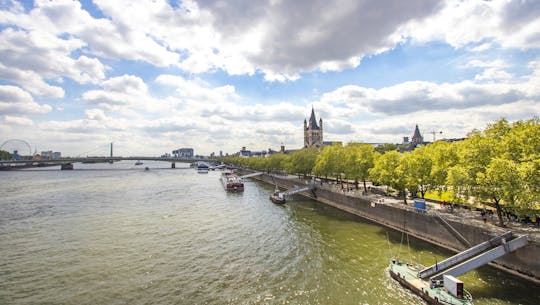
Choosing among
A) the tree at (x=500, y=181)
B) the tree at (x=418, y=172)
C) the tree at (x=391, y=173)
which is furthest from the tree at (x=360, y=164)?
the tree at (x=500, y=181)

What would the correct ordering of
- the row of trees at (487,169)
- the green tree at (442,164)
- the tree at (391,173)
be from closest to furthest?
1. the row of trees at (487,169)
2. the green tree at (442,164)
3. the tree at (391,173)

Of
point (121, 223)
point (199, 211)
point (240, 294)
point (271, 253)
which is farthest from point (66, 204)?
point (240, 294)

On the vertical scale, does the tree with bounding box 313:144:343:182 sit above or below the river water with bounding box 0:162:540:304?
above

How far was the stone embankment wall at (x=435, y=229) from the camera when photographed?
22.7 metres

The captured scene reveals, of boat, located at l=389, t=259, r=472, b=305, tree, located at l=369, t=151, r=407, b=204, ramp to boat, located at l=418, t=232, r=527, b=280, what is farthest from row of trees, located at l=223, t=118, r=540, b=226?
boat, located at l=389, t=259, r=472, b=305

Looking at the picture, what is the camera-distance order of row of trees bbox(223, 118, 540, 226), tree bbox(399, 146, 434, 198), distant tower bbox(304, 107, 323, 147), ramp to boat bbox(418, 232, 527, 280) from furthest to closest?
distant tower bbox(304, 107, 323, 147) → tree bbox(399, 146, 434, 198) → row of trees bbox(223, 118, 540, 226) → ramp to boat bbox(418, 232, 527, 280)

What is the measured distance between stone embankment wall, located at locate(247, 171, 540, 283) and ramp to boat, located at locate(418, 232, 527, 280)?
1180 millimetres

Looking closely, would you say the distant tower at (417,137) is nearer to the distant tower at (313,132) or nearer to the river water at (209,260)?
the distant tower at (313,132)

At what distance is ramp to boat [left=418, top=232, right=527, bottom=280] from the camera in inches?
858

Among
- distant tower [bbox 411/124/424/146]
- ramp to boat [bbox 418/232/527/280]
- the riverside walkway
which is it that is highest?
distant tower [bbox 411/124/424/146]

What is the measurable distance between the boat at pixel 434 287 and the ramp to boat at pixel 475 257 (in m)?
0.94

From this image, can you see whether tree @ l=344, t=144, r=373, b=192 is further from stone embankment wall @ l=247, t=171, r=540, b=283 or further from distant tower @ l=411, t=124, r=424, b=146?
distant tower @ l=411, t=124, r=424, b=146

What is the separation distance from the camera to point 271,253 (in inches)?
1163

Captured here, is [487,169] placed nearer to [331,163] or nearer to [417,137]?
[331,163]
